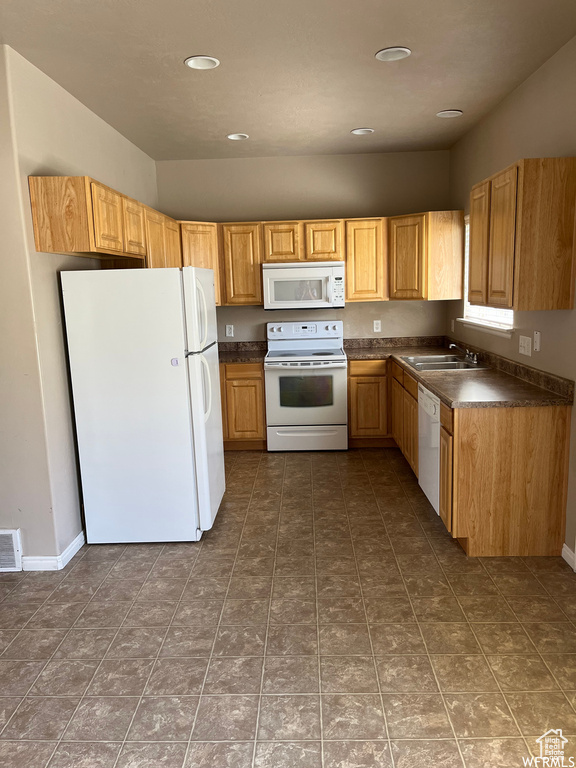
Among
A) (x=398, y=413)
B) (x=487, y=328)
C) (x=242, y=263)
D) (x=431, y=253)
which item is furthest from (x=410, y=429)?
(x=242, y=263)

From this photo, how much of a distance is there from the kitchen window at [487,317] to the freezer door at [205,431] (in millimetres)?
1794

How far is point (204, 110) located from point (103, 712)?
3535 mm

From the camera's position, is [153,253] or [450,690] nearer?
[450,690]

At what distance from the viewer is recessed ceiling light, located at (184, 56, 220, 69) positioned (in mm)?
2985

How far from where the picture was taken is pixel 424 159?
17.9 feet

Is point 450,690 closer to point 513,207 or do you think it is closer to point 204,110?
point 513,207

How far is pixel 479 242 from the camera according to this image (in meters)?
3.62

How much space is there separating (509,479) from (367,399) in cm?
221

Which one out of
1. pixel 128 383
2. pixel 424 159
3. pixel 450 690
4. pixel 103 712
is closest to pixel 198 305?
pixel 128 383

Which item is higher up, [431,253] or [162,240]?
[162,240]

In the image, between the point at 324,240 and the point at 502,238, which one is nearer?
the point at 502,238

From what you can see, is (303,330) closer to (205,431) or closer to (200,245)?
(200,245)

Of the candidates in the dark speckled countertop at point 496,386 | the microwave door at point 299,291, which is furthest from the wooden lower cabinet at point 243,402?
the dark speckled countertop at point 496,386

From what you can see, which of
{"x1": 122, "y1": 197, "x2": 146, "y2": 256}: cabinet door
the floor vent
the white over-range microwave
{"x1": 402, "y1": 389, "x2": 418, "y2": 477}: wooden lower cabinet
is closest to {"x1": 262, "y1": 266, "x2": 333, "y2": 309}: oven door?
the white over-range microwave
